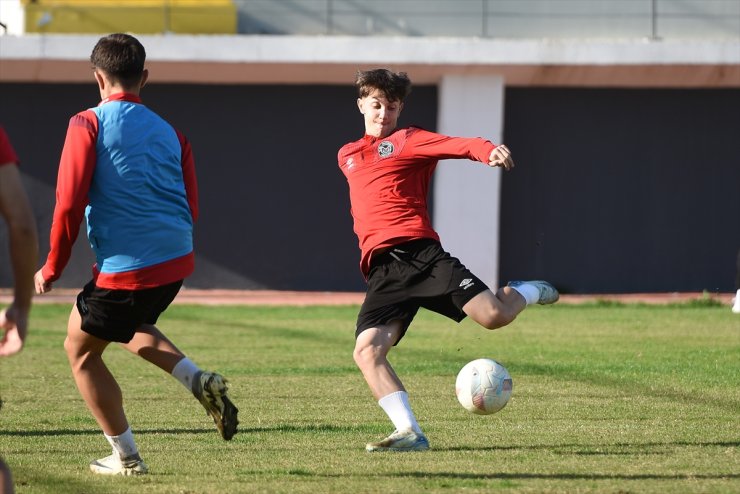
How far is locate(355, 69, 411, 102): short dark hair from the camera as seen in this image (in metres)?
6.84

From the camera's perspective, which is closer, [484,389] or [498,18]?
[484,389]

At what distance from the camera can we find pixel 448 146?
664 cm

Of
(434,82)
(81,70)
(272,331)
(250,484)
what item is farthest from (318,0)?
(250,484)

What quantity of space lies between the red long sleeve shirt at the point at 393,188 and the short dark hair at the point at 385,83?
210 mm

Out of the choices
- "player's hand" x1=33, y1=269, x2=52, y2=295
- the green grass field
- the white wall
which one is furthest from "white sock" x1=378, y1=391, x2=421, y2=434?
the white wall

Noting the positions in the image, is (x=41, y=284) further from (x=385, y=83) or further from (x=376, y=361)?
(x=385, y=83)

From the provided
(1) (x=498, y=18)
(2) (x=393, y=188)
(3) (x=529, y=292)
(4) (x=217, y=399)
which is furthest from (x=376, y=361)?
(1) (x=498, y=18)

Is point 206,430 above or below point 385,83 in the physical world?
below

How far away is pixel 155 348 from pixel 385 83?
1.97m

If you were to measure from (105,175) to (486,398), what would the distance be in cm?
259

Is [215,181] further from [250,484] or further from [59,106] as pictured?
[250,484]

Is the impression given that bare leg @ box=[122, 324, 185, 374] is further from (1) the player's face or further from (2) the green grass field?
(1) the player's face

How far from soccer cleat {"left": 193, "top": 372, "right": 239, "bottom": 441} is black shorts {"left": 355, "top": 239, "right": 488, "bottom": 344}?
1.27 metres

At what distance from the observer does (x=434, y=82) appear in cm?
2353
